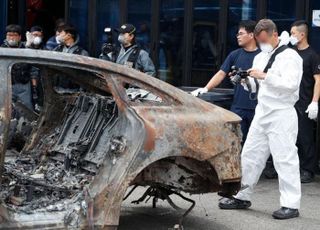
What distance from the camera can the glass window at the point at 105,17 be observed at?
1027 centimetres

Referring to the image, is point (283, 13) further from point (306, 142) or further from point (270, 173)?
point (270, 173)

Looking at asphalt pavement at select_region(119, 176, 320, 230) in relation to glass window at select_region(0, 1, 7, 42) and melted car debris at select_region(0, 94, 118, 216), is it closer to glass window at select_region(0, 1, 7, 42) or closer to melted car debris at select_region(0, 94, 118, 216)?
melted car debris at select_region(0, 94, 118, 216)

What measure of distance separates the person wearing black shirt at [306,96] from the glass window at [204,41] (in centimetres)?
145

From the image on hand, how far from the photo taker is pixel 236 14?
29.9ft

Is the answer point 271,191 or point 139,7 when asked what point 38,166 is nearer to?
point 271,191

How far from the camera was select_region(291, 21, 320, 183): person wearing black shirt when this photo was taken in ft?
26.1

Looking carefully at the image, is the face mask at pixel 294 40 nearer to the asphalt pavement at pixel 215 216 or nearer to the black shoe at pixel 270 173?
the black shoe at pixel 270 173

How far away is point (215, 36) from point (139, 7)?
135cm

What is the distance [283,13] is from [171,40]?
1.72m

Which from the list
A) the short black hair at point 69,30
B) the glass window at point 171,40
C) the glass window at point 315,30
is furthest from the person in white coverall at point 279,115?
the short black hair at point 69,30

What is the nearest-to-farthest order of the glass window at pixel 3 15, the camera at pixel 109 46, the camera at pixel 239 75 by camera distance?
the camera at pixel 239 75 → the camera at pixel 109 46 → the glass window at pixel 3 15

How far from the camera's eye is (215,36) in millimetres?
9273

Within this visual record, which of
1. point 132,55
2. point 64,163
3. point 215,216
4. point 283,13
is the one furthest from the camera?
point 283,13

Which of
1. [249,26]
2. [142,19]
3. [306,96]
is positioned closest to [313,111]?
[306,96]
